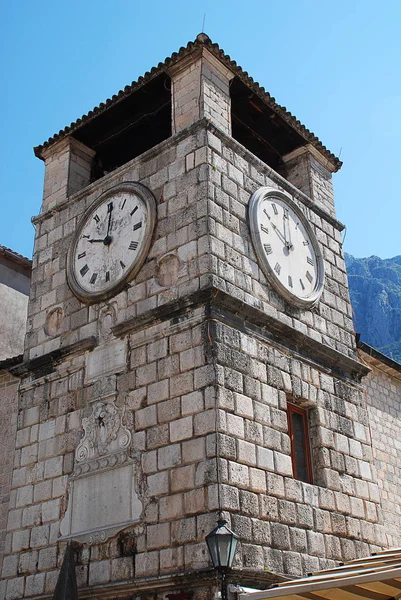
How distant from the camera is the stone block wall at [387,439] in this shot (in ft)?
34.1

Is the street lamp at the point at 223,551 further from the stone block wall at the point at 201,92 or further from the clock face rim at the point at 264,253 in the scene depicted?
the stone block wall at the point at 201,92

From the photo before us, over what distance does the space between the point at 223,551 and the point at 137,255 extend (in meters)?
3.75

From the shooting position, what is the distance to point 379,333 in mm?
67438

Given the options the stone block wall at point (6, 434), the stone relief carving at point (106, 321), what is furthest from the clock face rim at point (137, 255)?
the stone block wall at point (6, 434)

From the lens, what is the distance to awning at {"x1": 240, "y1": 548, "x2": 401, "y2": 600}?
4.85 metres

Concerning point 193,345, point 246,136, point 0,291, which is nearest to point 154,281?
point 193,345

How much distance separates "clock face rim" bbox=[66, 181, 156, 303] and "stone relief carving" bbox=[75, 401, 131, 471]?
1.35 m

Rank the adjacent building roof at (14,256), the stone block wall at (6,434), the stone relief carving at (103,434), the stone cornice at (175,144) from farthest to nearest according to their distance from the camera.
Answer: the adjacent building roof at (14,256), the stone block wall at (6,434), the stone cornice at (175,144), the stone relief carving at (103,434)

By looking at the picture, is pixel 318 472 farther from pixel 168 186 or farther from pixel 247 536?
pixel 168 186

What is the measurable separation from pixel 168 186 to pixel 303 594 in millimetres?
4892

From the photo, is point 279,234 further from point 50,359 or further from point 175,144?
point 50,359

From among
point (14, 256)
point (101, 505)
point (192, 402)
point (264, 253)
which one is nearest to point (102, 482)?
point (101, 505)

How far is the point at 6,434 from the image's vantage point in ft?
34.1

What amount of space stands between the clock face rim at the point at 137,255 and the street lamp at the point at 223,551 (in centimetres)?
346
